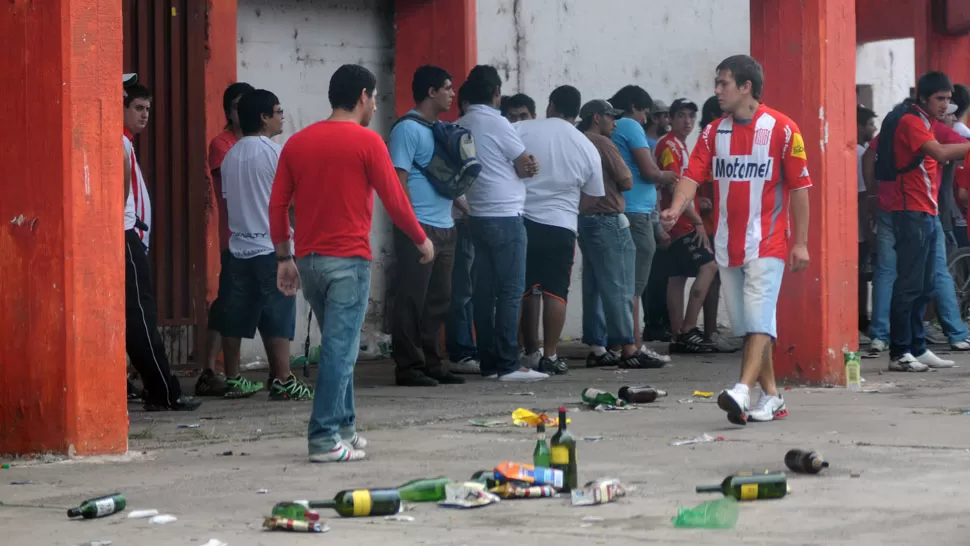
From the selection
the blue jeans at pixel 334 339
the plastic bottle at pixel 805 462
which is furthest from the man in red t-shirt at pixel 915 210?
the blue jeans at pixel 334 339

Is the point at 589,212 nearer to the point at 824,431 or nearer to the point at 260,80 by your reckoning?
the point at 260,80

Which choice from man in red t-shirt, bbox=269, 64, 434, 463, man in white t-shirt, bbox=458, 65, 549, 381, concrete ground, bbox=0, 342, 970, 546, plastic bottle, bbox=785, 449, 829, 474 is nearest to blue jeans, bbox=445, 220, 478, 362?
man in white t-shirt, bbox=458, 65, 549, 381

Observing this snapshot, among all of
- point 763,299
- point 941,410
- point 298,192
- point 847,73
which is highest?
point 847,73

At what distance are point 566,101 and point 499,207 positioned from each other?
1.09 meters

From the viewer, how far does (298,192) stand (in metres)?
7.11

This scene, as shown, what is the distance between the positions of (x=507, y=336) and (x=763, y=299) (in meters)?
3.06

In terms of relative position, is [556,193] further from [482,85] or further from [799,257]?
[799,257]

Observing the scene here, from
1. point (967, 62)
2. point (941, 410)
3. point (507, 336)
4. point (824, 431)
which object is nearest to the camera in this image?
point (824, 431)

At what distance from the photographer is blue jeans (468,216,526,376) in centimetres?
1088

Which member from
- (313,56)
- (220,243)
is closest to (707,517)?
(220,243)

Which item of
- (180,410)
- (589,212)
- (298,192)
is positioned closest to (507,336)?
(589,212)

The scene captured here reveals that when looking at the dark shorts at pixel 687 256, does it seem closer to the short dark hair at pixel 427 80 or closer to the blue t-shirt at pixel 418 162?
the blue t-shirt at pixel 418 162

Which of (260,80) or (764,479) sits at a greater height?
(260,80)

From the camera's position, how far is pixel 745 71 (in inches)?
331
